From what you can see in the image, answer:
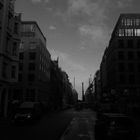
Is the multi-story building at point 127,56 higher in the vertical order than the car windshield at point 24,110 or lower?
higher

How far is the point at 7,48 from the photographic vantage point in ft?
124

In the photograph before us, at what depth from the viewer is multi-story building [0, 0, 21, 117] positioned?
116 feet

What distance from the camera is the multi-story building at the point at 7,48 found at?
35281mm

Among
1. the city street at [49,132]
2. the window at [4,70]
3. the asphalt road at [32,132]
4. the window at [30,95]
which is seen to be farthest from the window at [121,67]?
the asphalt road at [32,132]

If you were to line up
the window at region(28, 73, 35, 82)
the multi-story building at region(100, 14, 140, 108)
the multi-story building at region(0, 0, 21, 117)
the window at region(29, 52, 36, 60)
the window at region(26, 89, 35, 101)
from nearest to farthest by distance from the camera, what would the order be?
1. the multi-story building at region(0, 0, 21, 117)
2. the window at region(26, 89, 35, 101)
3. the window at region(28, 73, 35, 82)
4. the multi-story building at region(100, 14, 140, 108)
5. the window at region(29, 52, 36, 60)

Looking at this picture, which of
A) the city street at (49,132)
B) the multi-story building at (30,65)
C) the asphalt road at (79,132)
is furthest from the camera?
the multi-story building at (30,65)

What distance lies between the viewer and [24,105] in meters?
31.0

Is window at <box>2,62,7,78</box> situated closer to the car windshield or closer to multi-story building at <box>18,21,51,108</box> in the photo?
the car windshield

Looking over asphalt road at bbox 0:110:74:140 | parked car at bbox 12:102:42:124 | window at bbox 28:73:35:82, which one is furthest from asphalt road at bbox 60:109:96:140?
window at bbox 28:73:35:82

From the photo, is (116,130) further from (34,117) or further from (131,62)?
(131,62)

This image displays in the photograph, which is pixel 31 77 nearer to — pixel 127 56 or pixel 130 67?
pixel 127 56

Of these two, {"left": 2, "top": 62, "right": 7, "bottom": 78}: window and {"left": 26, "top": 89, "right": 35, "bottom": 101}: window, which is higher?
{"left": 2, "top": 62, "right": 7, "bottom": 78}: window

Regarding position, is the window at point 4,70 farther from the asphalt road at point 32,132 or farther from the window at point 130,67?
the window at point 130,67

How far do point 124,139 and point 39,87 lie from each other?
61610mm
